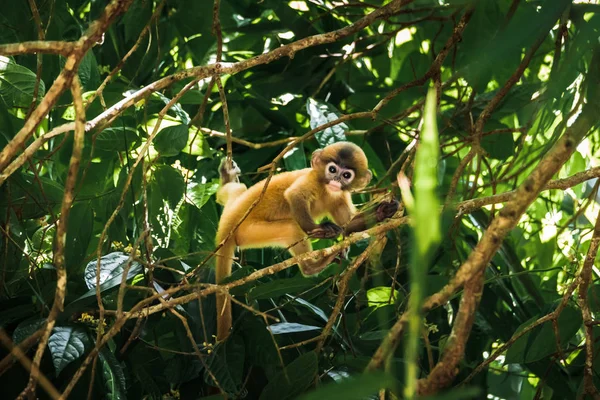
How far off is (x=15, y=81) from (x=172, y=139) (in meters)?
0.77

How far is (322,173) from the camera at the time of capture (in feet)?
12.5

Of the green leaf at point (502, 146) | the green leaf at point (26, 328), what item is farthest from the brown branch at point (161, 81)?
the green leaf at point (502, 146)

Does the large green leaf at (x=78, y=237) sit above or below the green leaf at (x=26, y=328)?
above

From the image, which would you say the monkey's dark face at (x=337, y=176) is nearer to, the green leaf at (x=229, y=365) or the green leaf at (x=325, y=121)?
the green leaf at (x=325, y=121)

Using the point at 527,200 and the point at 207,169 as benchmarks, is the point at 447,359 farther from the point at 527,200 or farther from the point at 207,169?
the point at 207,169

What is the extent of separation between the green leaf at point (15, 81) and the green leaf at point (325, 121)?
144 centimetres

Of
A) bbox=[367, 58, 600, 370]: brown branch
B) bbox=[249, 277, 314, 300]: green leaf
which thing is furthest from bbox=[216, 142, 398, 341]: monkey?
bbox=[367, 58, 600, 370]: brown branch

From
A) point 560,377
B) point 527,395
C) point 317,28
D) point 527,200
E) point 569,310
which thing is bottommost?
point 527,395

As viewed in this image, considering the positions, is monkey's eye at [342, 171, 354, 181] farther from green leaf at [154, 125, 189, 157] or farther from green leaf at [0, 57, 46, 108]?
green leaf at [0, 57, 46, 108]

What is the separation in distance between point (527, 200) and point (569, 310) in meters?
1.98

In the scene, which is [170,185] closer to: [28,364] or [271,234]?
[271,234]

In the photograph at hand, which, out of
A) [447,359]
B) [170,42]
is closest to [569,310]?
[447,359]

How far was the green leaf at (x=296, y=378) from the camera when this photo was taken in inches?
104

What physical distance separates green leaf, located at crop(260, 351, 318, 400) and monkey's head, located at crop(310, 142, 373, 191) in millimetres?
1252
